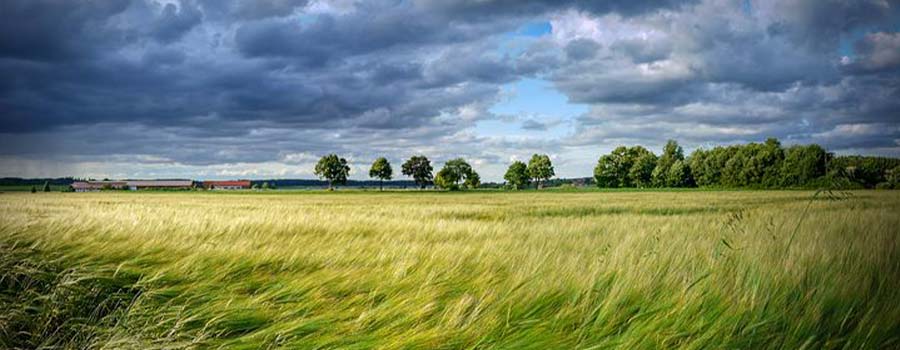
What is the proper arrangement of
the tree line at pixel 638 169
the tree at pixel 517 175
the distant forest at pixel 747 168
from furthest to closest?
the tree at pixel 517 175, the tree line at pixel 638 169, the distant forest at pixel 747 168

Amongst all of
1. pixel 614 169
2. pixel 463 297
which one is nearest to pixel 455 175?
pixel 614 169

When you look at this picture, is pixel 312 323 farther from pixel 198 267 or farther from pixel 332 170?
pixel 332 170

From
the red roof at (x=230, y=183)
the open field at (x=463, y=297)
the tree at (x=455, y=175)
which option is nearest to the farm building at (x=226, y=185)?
the red roof at (x=230, y=183)

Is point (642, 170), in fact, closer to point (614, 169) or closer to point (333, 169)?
point (614, 169)

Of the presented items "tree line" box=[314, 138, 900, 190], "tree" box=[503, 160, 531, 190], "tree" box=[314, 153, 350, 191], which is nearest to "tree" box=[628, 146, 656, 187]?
"tree line" box=[314, 138, 900, 190]

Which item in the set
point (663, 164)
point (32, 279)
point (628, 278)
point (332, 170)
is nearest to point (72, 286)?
point (32, 279)

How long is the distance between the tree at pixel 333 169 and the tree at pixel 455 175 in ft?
81.8

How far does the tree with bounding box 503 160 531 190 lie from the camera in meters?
121

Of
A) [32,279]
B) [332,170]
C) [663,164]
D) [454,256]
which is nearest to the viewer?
[32,279]

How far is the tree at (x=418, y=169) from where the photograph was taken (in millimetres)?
→ 115000

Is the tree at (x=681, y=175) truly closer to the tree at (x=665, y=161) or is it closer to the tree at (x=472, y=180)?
the tree at (x=665, y=161)

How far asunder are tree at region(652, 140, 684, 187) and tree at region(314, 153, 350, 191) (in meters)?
68.6

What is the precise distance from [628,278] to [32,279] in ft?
14.9

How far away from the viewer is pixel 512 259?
462 centimetres
